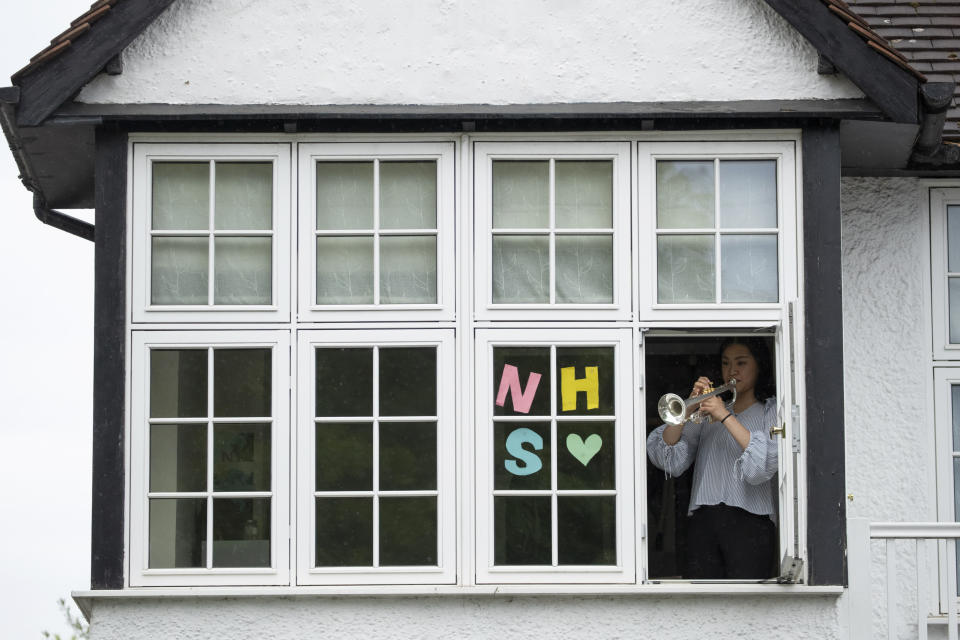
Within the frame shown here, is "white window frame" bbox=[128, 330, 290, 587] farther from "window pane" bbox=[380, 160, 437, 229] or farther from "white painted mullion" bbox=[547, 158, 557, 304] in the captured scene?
"white painted mullion" bbox=[547, 158, 557, 304]

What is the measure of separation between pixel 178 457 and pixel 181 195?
1.37m

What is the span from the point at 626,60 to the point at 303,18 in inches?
67.1

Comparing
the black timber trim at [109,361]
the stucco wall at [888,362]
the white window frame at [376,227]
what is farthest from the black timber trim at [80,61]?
the stucco wall at [888,362]

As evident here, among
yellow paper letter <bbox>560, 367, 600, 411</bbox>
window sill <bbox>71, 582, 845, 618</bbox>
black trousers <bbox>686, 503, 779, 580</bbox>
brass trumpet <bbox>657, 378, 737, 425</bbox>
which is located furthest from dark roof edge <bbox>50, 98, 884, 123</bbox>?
window sill <bbox>71, 582, 845, 618</bbox>

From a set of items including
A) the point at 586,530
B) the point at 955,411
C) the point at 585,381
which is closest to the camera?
the point at 586,530

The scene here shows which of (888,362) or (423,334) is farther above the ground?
(423,334)

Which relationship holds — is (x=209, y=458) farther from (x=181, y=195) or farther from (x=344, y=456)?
(x=181, y=195)

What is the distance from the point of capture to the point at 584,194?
820 centimetres

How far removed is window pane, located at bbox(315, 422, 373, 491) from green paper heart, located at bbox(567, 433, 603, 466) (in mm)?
1026

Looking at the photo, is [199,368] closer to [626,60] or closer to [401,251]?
[401,251]

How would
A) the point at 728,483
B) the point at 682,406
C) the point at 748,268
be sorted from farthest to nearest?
the point at 728,483, the point at 682,406, the point at 748,268

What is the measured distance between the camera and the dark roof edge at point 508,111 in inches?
316

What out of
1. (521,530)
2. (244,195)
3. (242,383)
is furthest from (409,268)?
(521,530)

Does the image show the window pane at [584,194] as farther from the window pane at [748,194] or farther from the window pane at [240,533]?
the window pane at [240,533]
